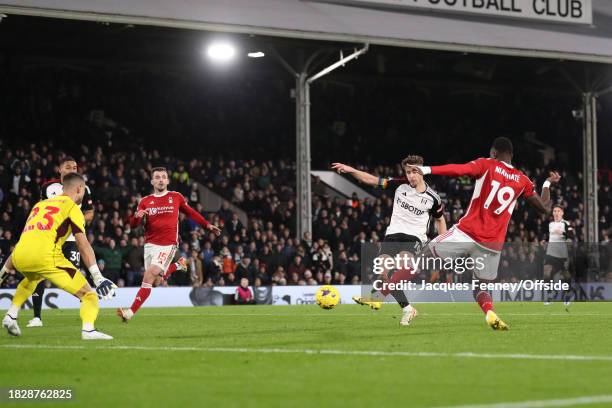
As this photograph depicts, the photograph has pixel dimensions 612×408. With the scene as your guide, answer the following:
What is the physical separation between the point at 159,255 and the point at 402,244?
3.58 metres

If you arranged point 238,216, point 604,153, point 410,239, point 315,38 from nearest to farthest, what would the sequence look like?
point 410,239
point 315,38
point 238,216
point 604,153

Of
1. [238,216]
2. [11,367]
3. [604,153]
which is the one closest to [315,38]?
[238,216]

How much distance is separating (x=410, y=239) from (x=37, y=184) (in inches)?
603

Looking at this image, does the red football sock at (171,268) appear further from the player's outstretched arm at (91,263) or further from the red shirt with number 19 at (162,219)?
the player's outstretched arm at (91,263)

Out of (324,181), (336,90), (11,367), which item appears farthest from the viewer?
(336,90)

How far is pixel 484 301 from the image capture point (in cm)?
1320

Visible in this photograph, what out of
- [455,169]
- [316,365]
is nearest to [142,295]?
[455,169]

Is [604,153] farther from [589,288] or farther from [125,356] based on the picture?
[125,356]

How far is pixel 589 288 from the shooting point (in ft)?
101

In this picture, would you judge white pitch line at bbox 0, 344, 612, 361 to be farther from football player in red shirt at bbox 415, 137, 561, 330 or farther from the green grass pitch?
football player in red shirt at bbox 415, 137, 561, 330

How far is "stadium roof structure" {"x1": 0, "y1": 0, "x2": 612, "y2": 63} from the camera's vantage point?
Answer: 26.8m

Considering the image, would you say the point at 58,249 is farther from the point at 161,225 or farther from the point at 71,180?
the point at 161,225

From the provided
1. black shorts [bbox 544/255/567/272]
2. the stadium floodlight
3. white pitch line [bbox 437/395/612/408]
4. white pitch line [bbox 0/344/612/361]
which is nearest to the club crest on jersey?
white pitch line [bbox 0/344/612/361]

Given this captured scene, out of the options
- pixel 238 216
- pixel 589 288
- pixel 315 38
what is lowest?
pixel 589 288
